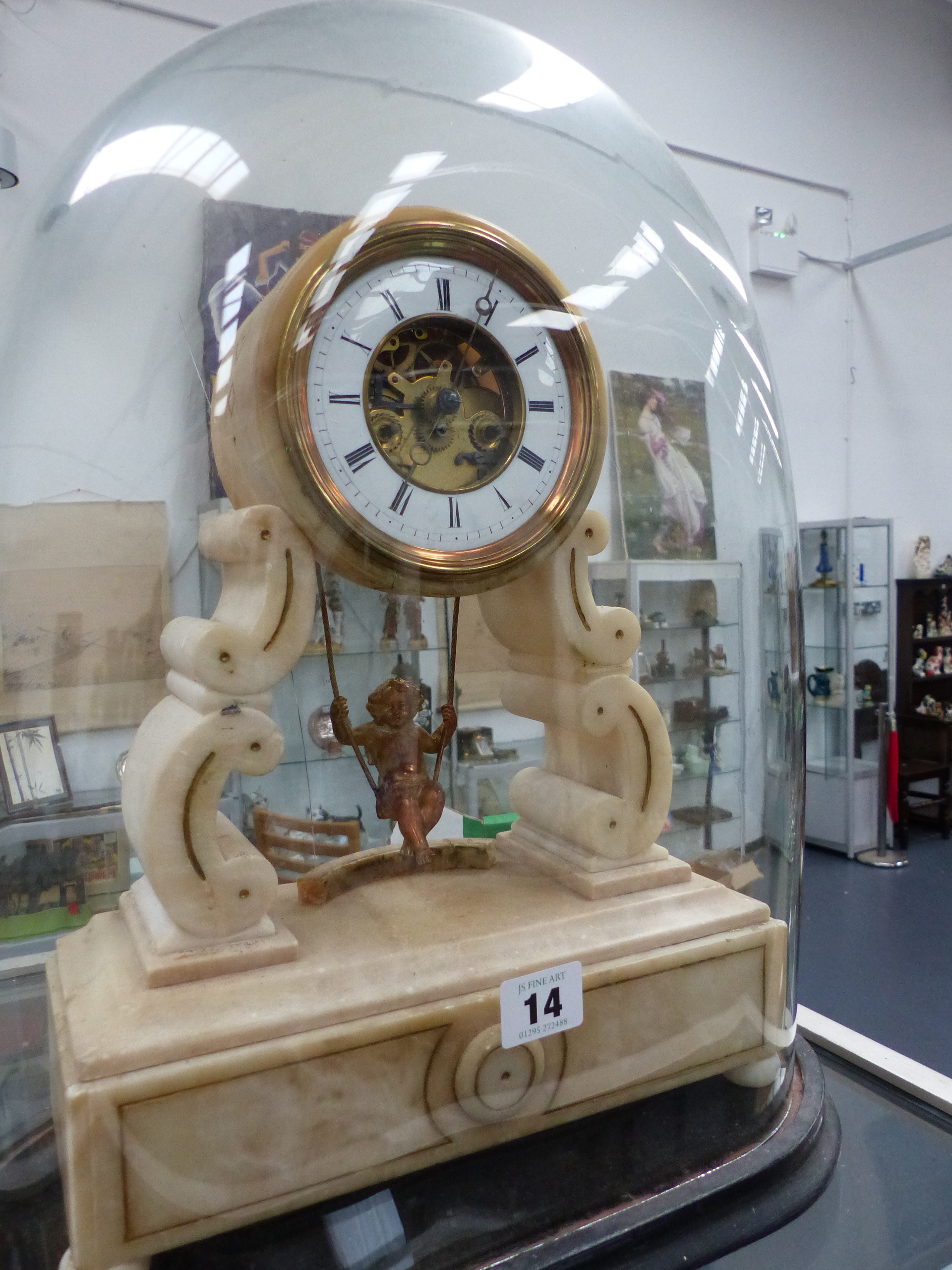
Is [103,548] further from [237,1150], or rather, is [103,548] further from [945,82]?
[945,82]

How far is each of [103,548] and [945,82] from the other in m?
3.96

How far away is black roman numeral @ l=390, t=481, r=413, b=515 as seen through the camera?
70 cm

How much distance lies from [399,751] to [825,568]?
2974 mm

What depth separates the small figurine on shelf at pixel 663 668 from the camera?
0.90 meters

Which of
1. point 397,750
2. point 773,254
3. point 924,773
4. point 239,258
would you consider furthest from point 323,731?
point 924,773

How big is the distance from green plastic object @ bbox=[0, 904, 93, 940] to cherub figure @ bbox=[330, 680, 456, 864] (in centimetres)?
26

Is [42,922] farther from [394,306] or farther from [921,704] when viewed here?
[921,704]

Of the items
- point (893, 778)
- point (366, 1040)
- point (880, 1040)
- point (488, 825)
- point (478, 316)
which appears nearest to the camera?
point (366, 1040)

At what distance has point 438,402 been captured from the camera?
708 mm

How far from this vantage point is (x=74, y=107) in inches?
70.6

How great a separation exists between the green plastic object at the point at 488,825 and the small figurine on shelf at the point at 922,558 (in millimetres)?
3213

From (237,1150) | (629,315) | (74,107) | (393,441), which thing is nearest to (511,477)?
(393,441)

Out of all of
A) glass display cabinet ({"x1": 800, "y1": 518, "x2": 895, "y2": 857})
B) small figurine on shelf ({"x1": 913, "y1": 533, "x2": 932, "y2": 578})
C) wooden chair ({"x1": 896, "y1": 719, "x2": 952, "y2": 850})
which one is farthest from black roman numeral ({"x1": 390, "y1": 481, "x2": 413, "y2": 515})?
small figurine on shelf ({"x1": 913, "y1": 533, "x2": 932, "y2": 578})

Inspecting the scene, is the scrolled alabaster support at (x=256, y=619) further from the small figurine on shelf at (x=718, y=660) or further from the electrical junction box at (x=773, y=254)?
the electrical junction box at (x=773, y=254)
